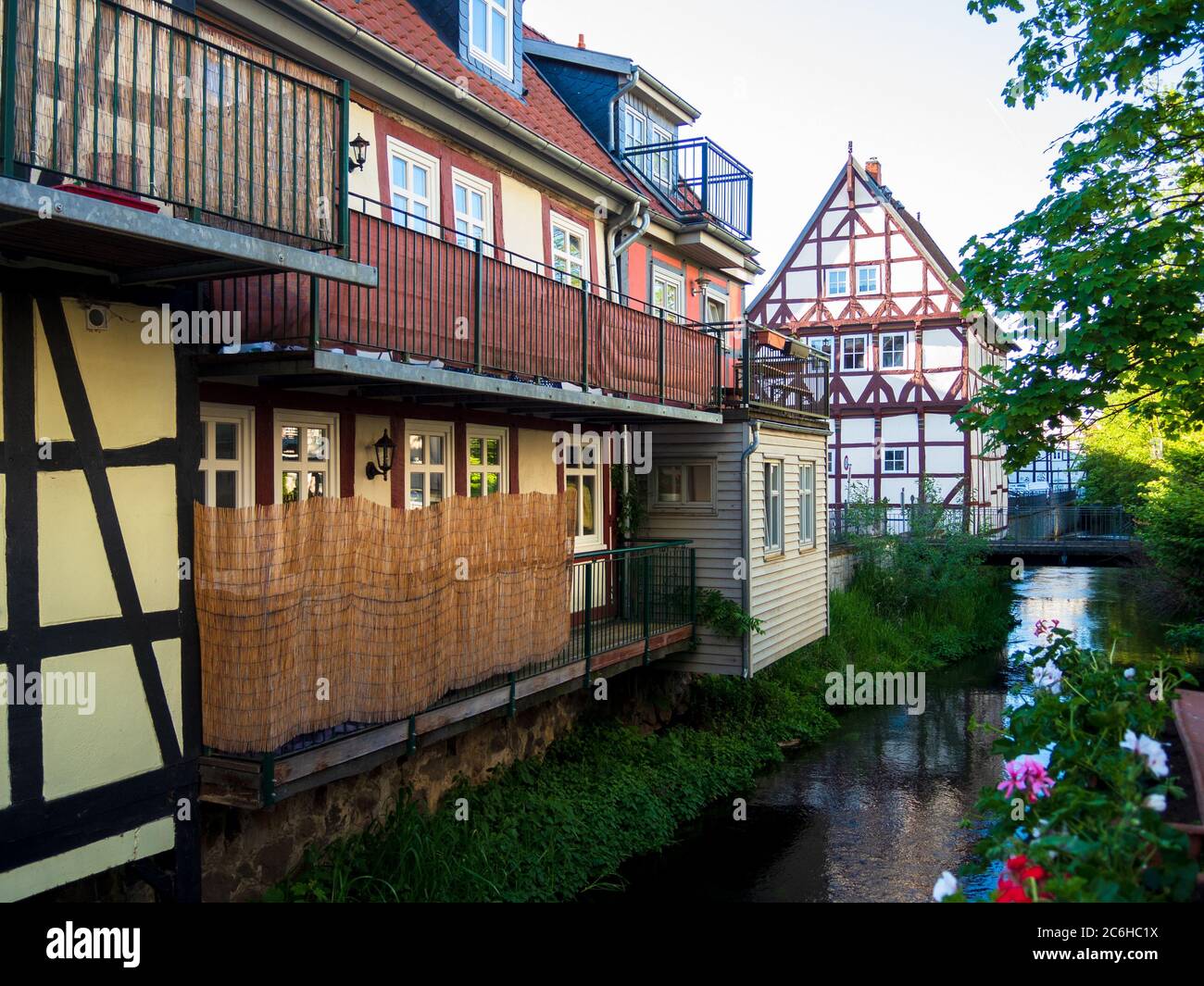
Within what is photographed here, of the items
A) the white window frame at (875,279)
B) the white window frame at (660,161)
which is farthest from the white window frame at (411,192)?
the white window frame at (875,279)

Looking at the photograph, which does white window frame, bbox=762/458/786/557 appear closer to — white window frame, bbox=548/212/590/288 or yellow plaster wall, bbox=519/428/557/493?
yellow plaster wall, bbox=519/428/557/493

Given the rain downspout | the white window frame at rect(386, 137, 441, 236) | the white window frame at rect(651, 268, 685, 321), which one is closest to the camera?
the white window frame at rect(386, 137, 441, 236)

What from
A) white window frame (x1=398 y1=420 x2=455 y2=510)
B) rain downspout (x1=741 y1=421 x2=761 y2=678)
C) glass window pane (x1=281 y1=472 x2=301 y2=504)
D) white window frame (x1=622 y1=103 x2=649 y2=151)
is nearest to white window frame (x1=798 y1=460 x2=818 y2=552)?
rain downspout (x1=741 y1=421 x2=761 y2=678)

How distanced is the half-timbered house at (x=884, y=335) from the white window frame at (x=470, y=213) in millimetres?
23391

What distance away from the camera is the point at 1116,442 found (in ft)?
131

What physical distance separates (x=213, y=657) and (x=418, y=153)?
5562 mm

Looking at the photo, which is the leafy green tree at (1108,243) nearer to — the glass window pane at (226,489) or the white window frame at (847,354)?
the glass window pane at (226,489)

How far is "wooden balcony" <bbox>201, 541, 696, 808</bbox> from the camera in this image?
688 centimetres

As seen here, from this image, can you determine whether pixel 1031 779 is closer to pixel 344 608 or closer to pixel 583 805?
pixel 344 608

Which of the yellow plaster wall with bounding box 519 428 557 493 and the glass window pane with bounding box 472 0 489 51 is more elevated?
the glass window pane with bounding box 472 0 489 51

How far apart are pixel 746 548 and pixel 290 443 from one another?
23.2 ft

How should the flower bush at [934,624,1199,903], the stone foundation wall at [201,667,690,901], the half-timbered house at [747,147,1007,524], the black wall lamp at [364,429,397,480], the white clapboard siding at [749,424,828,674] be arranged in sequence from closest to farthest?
1. the flower bush at [934,624,1199,903]
2. the stone foundation wall at [201,667,690,901]
3. the black wall lamp at [364,429,397,480]
4. the white clapboard siding at [749,424,828,674]
5. the half-timbered house at [747,147,1007,524]

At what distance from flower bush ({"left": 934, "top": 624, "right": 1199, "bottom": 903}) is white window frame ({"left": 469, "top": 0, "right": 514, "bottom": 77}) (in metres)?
9.72

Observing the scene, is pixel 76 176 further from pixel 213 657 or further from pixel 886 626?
pixel 886 626
